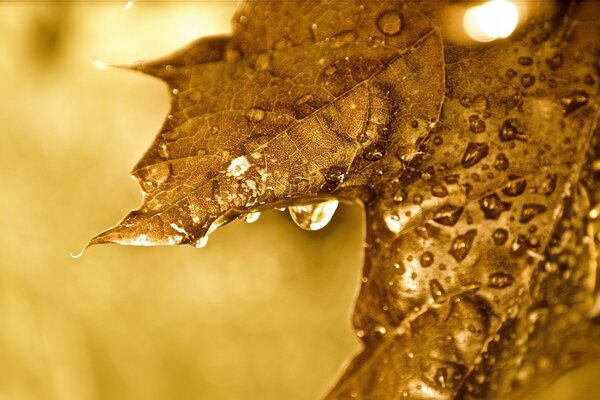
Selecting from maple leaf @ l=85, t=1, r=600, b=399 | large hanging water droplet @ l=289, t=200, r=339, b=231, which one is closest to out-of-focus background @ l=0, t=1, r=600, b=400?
large hanging water droplet @ l=289, t=200, r=339, b=231

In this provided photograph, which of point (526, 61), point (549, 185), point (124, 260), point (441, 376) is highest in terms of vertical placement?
point (124, 260)

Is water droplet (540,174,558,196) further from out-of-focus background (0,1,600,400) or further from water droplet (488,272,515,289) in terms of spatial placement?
out-of-focus background (0,1,600,400)

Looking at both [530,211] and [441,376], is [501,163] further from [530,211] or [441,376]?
[441,376]

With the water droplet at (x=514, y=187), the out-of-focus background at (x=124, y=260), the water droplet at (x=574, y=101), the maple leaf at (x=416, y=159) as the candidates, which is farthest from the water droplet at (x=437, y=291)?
the out-of-focus background at (x=124, y=260)

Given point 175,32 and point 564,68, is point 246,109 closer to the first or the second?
point 564,68

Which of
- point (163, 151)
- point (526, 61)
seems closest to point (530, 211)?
point (526, 61)

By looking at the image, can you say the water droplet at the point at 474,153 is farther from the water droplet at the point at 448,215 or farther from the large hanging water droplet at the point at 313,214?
the large hanging water droplet at the point at 313,214

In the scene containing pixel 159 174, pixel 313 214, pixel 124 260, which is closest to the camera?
pixel 159 174
